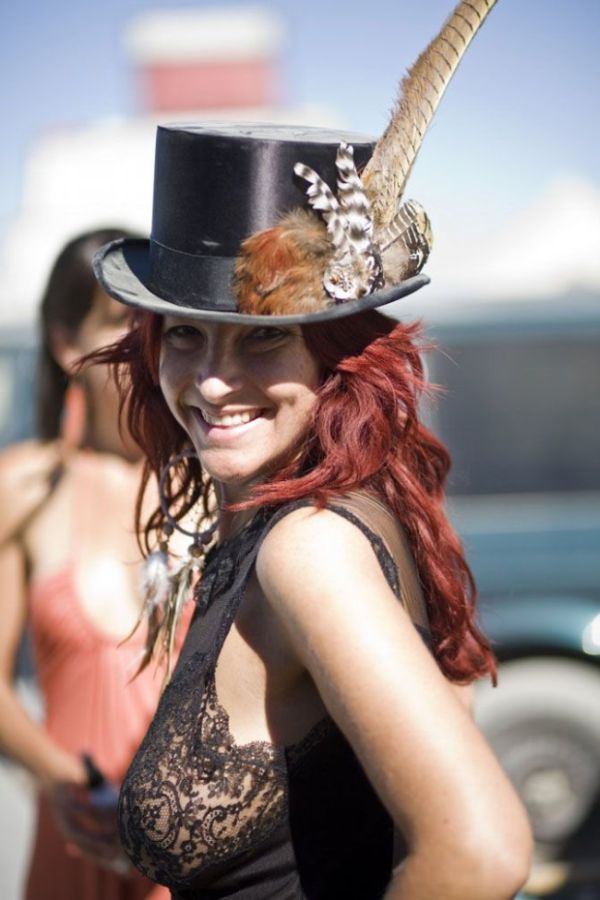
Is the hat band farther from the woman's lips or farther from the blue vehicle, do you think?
the blue vehicle

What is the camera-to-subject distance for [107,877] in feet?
9.16

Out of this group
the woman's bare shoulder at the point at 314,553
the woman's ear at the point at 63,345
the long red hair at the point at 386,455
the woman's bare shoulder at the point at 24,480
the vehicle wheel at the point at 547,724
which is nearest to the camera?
the woman's bare shoulder at the point at 314,553

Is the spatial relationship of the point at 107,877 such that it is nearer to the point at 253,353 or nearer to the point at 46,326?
the point at 46,326

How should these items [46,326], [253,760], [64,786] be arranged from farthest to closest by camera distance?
1. [46,326]
2. [64,786]
3. [253,760]

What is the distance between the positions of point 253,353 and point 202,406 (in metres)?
0.12

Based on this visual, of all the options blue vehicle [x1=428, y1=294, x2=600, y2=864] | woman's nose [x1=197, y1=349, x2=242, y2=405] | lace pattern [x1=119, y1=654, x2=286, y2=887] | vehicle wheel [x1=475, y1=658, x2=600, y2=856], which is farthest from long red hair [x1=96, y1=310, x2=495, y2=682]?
vehicle wheel [x1=475, y1=658, x2=600, y2=856]

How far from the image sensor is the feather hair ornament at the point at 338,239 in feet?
5.16

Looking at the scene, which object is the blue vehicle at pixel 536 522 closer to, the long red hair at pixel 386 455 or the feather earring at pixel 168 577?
the feather earring at pixel 168 577

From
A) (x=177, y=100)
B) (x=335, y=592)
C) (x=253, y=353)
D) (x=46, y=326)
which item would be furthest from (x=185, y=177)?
(x=177, y=100)

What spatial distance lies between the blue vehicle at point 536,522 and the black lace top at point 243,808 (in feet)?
11.3

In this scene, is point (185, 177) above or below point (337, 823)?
above

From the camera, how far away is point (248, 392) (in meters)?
1.65

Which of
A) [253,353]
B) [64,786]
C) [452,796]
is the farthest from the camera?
[64,786]

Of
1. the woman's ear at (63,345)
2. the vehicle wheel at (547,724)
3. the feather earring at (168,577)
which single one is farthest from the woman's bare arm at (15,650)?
the vehicle wheel at (547,724)
